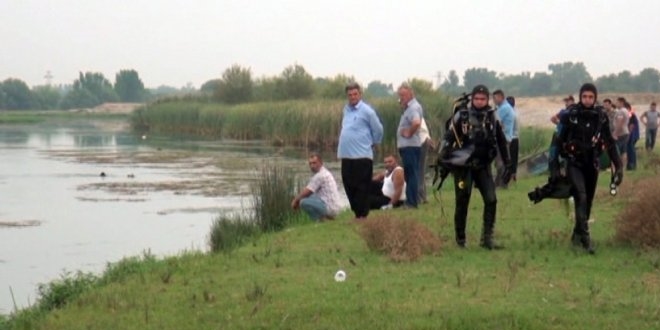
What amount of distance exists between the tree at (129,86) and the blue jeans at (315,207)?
134 meters

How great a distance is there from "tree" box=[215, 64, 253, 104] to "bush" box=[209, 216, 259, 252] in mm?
56819

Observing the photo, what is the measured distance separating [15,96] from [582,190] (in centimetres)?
12526

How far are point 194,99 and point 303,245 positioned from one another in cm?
6045

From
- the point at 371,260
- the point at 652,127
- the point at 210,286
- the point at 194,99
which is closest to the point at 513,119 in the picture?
the point at 371,260

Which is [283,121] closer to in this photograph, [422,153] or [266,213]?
[266,213]

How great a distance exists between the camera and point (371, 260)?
30.6ft

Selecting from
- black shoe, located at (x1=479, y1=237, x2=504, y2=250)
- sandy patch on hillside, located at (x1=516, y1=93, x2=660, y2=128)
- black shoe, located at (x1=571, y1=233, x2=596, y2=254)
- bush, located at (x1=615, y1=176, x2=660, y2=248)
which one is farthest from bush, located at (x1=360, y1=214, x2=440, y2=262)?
sandy patch on hillside, located at (x1=516, y1=93, x2=660, y2=128)

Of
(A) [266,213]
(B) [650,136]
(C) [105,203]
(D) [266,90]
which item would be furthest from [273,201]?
(D) [266,90]

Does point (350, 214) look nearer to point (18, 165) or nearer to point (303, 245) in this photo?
point (303, 245)

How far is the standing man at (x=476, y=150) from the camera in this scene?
32.1 feet

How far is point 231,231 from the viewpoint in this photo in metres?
13.7

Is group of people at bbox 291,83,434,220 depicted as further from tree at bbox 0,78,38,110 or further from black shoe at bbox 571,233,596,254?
tree at bbox 0,78,38,110

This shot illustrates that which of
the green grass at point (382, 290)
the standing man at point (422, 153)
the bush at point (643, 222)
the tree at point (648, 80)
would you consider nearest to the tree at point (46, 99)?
the tree at point (648, 80)

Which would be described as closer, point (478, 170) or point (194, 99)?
Answer: point (478, 170)
